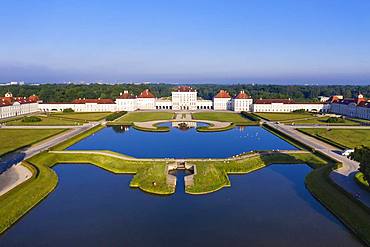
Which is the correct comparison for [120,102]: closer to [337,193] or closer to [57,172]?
[57,172]

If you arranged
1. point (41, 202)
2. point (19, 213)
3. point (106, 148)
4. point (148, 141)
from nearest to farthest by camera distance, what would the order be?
1. point (19, 213)
2. point (41, 202)
3. point (106, 148)
4. point (148, 141)

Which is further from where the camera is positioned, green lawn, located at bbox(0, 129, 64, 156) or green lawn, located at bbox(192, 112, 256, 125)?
green lawn, located at bbox(192, 112, 256, 125)

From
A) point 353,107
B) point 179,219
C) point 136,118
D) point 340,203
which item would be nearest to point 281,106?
point 353,107

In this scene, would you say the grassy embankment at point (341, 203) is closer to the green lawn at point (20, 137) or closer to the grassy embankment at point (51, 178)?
the grassy embankment at point (51, 178)

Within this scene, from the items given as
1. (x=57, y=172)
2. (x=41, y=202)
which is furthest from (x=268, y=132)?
(x=41, y=202)

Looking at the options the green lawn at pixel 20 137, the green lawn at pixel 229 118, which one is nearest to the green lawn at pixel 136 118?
the green lawn at pixel 229 118

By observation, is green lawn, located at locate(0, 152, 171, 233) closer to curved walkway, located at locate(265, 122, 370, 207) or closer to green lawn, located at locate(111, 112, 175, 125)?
Answer: curved walkway, located at locate(265, 122, 370, 207)

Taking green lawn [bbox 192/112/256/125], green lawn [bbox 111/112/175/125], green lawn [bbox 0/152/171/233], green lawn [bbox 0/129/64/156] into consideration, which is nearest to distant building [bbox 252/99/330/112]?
green lawn [bbox 192/112/256/125]
